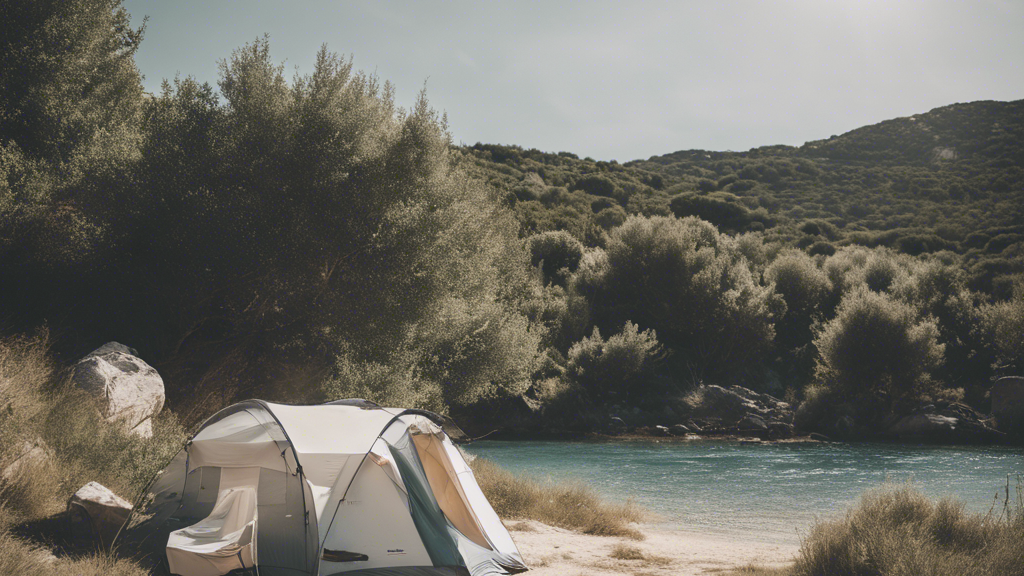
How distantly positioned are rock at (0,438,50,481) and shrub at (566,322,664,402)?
31.1 metres

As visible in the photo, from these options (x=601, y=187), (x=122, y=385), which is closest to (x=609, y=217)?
(x=601, y=187)

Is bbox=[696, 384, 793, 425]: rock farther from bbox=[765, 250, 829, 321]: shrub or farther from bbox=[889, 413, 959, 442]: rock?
bbox=[765, 250, 829, 321]: shrub

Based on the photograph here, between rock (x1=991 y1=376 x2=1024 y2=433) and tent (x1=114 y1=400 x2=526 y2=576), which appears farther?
rock (x1=991 y1=376 x2=1024 y2=433)

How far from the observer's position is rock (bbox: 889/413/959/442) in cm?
2998

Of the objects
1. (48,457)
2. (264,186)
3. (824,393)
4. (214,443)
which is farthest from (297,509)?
(824,393)

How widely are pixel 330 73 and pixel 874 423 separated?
108ft

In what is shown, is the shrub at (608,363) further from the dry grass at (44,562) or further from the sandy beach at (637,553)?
the dry grass at (44,562)

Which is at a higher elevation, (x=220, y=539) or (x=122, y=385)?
(x=122, y=385)

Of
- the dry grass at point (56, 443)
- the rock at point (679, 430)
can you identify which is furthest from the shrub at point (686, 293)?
the dry grass at point (56, 443)

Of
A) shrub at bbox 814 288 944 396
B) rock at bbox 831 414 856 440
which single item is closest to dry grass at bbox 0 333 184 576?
rock at bbox 831 414 856 440

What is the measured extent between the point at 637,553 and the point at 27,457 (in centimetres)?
850

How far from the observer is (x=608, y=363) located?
36969 mm

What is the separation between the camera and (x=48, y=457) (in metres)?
7.74

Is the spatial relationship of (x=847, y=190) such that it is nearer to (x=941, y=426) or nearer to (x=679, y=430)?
(x=941, y=426)
